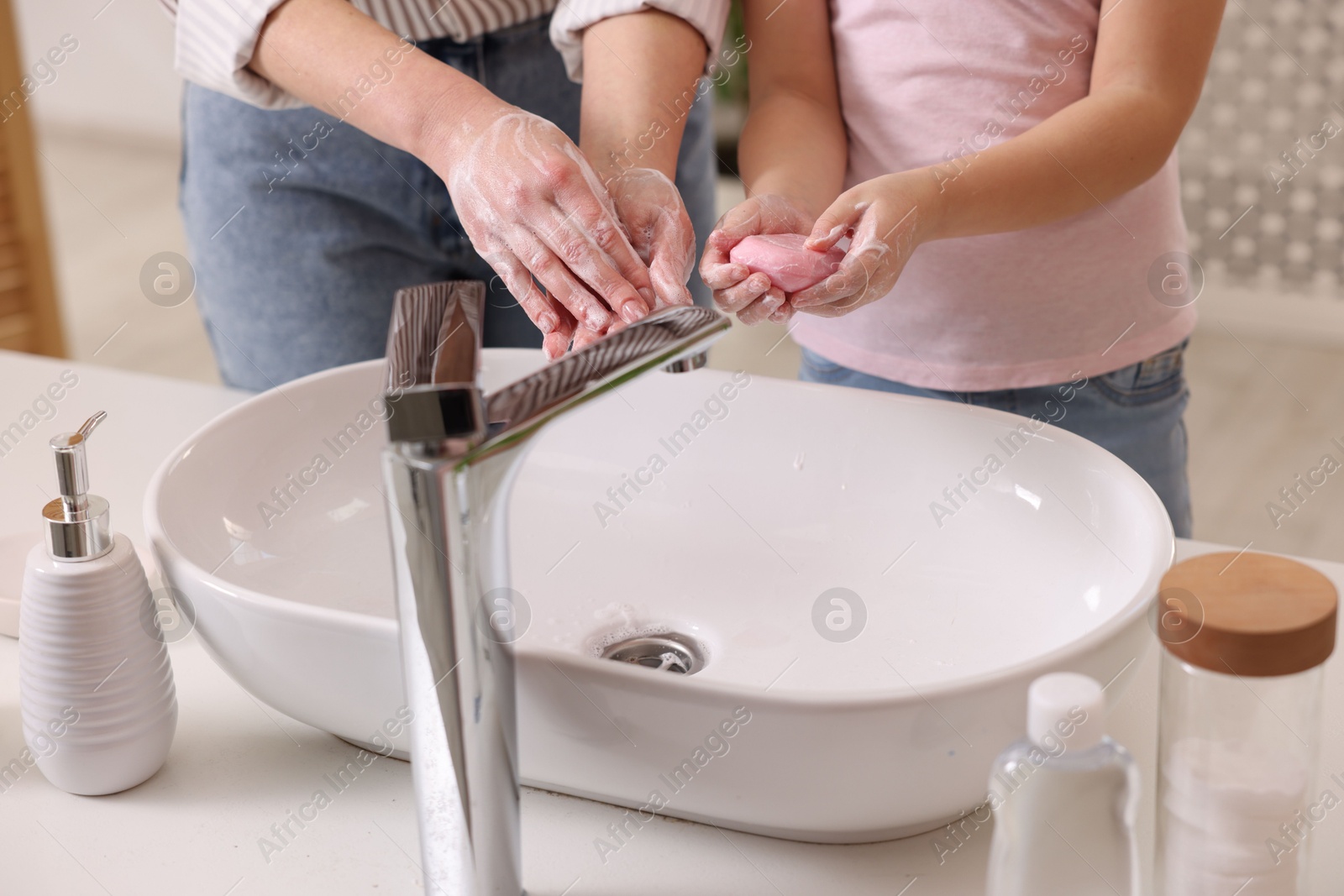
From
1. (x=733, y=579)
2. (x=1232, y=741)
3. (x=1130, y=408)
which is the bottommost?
(x=1130, y=408)

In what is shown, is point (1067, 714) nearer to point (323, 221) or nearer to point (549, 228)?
point (549, 228)

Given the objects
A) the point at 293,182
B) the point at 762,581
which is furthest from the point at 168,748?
the point at 293,182

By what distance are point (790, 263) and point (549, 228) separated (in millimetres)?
146

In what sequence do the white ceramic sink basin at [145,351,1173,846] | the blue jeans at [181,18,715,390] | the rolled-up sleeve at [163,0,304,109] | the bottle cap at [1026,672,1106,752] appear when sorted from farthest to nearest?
the blue jeans at [181,18,715,390]
the rolled-up sleeve at [163,0,304,109]
the white ceramic sink basin at [145,351,1173,846]
the bottle cap at [1026,672,1106,752]

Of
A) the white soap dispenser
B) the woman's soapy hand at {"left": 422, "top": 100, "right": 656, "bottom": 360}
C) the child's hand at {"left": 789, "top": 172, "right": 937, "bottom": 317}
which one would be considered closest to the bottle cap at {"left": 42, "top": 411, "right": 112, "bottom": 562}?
the white soap dispenser

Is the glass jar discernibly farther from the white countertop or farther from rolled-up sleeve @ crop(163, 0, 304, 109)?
rolled-up sleeve @ crop(163, 0, 304, 109)

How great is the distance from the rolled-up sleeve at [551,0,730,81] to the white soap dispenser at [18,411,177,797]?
1.67ft

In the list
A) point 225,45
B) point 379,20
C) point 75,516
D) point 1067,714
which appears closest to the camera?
point 1067,714

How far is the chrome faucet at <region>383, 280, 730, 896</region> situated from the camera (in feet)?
1.57

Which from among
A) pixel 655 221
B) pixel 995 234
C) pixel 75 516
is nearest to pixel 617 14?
pixel 655 221

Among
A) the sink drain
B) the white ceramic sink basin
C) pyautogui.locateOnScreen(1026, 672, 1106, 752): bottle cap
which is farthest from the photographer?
the sink drain

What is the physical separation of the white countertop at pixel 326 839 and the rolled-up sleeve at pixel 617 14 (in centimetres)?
55

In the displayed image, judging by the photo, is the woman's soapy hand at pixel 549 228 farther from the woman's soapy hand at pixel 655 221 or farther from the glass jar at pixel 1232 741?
the glass jar at pixel 1232 741

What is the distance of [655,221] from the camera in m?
0.82
